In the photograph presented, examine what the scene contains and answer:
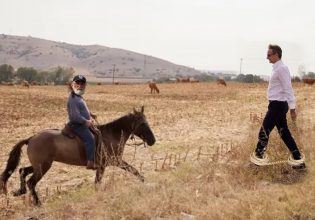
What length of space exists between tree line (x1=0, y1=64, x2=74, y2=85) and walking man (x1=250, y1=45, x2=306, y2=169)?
4174 inches

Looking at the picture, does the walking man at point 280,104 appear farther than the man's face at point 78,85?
No

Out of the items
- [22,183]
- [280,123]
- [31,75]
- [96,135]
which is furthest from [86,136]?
[31,75]

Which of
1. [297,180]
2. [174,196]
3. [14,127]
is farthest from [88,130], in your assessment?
[14,127]

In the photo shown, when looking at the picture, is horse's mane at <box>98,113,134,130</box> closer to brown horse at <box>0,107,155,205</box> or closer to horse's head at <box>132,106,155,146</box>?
brown horse at <box>0,107,155,205</box>

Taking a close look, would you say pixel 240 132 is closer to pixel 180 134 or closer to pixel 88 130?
pixel 180 134

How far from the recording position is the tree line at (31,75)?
389 ft

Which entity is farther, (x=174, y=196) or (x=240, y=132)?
(x=240, y=132)

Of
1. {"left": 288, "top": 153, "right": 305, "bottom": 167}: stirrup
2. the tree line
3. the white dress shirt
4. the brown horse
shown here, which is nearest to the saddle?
the brown horse

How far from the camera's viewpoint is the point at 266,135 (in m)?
7.89

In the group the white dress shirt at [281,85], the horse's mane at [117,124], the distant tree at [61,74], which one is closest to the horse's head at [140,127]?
the horse's mane at [117,124]

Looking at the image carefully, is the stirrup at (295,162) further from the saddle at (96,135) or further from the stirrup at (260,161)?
the saddle at (96,135)

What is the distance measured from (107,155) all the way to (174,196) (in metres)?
2.31

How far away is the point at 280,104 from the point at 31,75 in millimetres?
125872

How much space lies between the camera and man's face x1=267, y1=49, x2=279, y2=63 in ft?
25.9
